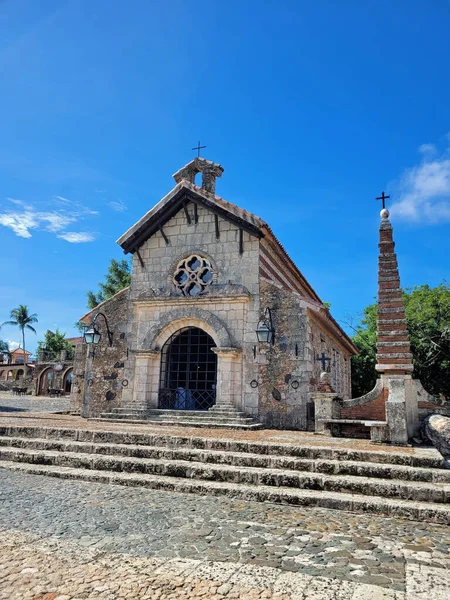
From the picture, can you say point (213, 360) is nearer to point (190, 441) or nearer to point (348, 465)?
point (190, 441)

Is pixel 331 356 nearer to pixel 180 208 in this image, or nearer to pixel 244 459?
pixel 180 208

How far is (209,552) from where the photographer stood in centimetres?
380

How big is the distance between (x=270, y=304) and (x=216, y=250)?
2.27 metres

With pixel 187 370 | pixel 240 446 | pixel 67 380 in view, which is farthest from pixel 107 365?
pixel 67 380

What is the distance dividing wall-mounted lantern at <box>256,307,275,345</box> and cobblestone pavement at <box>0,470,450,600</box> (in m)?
5.94

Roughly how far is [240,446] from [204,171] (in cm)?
917

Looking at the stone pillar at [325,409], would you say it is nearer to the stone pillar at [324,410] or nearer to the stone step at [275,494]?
the stone pillar at [324,410]

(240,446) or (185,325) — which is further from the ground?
(185,325)

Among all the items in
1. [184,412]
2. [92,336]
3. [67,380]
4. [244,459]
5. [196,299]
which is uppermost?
[196,299]

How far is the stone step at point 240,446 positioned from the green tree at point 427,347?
17.6 m

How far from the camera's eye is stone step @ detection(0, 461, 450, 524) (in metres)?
5.05

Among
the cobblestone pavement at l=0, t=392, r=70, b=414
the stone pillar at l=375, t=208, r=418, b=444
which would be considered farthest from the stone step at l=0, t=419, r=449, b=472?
the cobblestone pavement at l=0, t=392, r=70, b=414

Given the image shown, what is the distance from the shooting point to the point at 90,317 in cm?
1415

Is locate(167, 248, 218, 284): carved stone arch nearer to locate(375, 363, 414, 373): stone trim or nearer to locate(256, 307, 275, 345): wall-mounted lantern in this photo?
locate(256, 307, 275, 345): wall-mounted lantern
